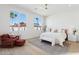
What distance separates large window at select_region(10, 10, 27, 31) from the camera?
2.29 m

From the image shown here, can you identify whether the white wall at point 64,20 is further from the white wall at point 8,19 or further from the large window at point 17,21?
the large window at point 17,21

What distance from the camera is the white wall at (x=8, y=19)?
2215 mm

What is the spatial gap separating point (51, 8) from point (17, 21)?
0.68 meters

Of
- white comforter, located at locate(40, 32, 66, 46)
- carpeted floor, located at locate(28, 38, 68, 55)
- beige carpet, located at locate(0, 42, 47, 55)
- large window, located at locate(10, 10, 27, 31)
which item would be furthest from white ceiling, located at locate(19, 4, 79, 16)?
beige carpet, located at locate(0, 42, 47, 55)

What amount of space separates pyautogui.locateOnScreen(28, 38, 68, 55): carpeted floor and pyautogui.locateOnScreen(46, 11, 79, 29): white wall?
A: 36cm

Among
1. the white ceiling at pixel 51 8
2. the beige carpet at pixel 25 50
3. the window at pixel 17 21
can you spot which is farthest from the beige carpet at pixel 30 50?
the white ceiling at pixel 51 8

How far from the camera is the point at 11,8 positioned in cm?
222

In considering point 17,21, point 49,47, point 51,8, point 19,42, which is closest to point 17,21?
point 17,21

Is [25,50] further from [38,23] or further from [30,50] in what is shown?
[38,23]

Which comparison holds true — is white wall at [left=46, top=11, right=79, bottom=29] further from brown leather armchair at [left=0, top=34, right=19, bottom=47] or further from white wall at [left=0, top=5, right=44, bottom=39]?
brown leather armchair at [left=0, top=34, right=19, bottom=47]

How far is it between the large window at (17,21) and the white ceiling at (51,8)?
0.62 feet

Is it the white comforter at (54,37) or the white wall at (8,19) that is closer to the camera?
the white wall at (8,19)

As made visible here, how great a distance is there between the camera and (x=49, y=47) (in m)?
2.37
